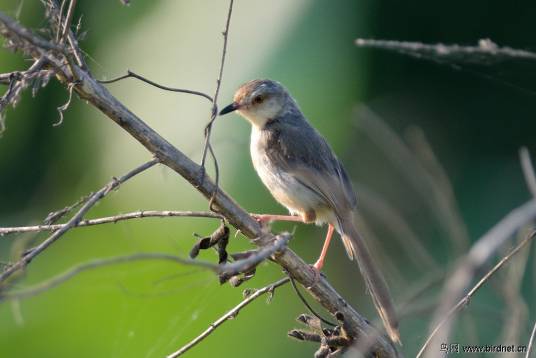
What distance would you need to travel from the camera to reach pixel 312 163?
16.5ft

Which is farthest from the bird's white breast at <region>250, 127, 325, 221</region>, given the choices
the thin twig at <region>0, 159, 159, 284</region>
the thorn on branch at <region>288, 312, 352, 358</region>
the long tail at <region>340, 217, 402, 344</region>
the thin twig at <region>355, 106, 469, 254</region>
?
the thin twig at <region>0, 159, 159, 284</region>

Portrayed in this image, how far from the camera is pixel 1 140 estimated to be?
8133mm

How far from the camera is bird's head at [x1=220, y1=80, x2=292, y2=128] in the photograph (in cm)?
541

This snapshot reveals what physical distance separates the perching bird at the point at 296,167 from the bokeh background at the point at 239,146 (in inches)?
18.3

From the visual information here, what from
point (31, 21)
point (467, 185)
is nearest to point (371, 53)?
point (467, 185)

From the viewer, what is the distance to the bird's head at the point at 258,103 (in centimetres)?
541

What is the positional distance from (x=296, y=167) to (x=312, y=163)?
0.47ft

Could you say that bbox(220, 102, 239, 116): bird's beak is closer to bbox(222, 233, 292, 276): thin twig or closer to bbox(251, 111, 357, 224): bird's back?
bbox(251, 111, 357, 224): bird's back

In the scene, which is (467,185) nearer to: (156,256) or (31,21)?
(31,21)

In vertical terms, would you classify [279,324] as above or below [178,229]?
below

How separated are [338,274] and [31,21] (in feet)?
12.7

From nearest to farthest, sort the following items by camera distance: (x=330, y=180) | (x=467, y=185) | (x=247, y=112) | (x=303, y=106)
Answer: (x=330, y=180)
(x=247, y=112)
(x=303, y=106)
(x=467, y=185)

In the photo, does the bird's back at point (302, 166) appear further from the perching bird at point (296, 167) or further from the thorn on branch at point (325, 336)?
the thorn on branch at point (325, 336)

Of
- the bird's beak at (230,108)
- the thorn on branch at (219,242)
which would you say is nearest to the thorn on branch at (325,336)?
the thorn on branch at (219,242)
